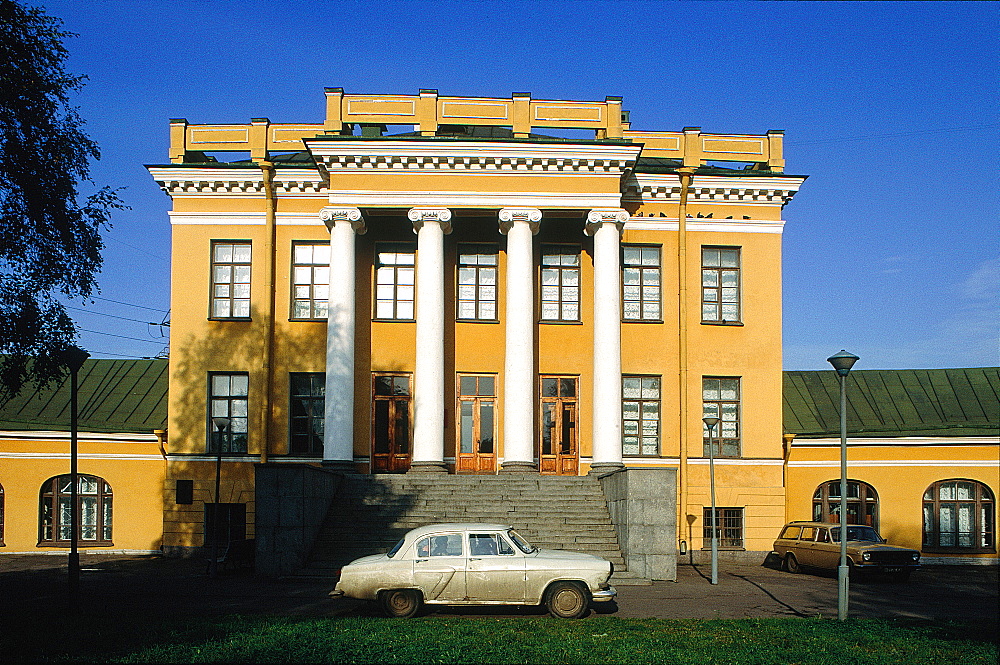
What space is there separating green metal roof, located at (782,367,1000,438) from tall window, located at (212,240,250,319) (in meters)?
17.6

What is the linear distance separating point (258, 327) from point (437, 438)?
6829mm

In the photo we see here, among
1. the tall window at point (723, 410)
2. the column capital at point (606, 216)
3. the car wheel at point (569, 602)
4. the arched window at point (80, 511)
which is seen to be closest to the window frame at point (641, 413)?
the tall window at point (723, 410)

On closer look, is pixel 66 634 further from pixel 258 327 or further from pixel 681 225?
pixel 681 225

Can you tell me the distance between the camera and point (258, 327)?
89.9 feet

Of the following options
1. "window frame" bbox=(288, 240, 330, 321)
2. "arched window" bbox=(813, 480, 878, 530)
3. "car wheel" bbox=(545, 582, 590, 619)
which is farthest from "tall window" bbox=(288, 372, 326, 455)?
"arched window" bbox=(813, 480, 878, 530)

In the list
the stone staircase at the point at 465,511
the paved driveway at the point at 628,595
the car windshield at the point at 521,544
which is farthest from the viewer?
the stone staircase at the point at 465,511

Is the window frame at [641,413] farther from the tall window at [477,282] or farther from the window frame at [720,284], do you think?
the tall window at [477,282]

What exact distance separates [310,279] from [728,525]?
14.5 meters

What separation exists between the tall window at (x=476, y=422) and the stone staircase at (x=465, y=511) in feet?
8.17

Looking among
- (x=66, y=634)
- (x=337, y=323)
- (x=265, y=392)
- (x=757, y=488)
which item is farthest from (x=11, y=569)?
(x=757, y=488)

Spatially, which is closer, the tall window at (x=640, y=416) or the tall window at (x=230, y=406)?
the tall window at (x=230, y=406)

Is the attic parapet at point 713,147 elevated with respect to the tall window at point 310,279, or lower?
elevated

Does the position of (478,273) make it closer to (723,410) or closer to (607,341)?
(607,341)

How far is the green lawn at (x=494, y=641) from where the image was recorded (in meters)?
11.4
